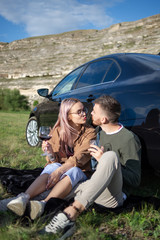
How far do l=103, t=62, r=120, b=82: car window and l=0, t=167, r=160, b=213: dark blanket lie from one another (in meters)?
1.30

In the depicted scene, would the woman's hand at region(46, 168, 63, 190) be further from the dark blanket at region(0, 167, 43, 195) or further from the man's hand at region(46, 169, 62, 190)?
the dark blanket at region(0, 167, 43, 195)

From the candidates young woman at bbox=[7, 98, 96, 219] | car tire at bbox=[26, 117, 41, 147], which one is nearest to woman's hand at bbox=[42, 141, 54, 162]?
young woman at bbox=[7, 98, 96, 219]

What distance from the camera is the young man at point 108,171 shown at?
162cm

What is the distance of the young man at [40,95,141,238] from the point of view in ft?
5.31

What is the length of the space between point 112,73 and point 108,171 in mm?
1391

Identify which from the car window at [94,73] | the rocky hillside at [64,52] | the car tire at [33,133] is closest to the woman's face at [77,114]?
the car window at [94,73]

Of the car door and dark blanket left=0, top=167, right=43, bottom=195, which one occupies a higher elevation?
the car door

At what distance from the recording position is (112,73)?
2.72 meters

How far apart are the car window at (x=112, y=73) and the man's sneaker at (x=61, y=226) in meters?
1.61

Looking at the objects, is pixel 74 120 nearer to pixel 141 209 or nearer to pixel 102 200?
pixel 102 200

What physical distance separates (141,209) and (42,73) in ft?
137

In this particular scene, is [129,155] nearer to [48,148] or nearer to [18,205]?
[48,148]

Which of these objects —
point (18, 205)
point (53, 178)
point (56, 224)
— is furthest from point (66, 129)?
point (56, 224)

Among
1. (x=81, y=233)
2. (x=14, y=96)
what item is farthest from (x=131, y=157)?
(x=14, y=96)
